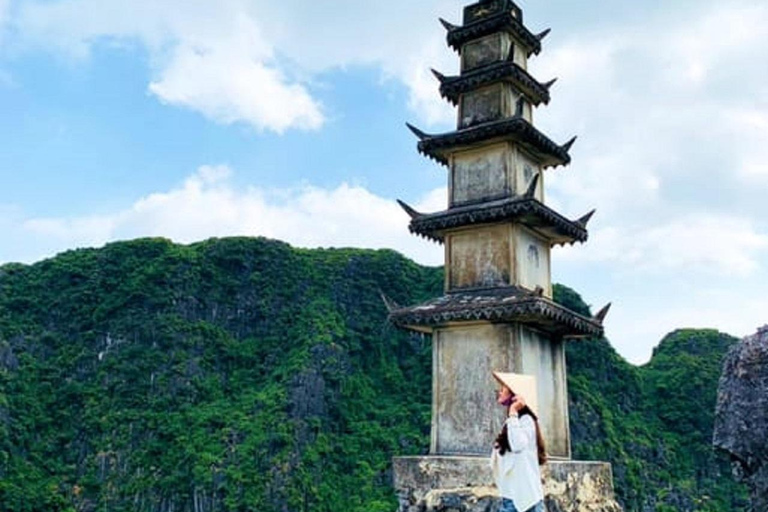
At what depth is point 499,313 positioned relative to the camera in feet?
36.8

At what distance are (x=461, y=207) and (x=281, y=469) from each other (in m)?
32.1

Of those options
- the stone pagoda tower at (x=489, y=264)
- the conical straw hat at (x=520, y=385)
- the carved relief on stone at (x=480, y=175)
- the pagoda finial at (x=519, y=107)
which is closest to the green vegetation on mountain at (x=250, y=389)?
the stone pagoda tower at (x=489, y=264)

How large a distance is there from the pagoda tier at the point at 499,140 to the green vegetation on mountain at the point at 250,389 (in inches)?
1092

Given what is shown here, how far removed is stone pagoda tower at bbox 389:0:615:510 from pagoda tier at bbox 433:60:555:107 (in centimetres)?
2

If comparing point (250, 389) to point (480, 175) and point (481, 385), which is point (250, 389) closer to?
point (480, 175)

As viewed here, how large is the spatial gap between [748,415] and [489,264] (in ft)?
31.5

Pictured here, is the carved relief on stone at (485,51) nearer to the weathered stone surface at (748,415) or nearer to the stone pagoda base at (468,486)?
the stone pagoda base at (468,486)

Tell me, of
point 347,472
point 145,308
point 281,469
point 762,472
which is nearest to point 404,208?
point 762,472

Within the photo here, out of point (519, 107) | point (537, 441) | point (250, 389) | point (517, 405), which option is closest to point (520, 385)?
point (517, 405)

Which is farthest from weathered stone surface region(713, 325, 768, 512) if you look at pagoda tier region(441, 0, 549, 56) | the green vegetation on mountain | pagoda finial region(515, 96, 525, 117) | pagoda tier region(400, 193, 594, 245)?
the green vegetation on mountain

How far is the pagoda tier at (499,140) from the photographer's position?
1266cm

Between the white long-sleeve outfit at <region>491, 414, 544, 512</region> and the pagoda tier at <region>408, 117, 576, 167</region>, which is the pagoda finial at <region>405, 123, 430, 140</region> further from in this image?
the white long-sleeve outfit at <region>491, 414, 544, 512</region>

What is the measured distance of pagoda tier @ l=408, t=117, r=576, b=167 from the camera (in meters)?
12.7

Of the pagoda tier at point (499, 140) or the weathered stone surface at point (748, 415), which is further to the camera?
the pagoda tier at point (499, 140)
